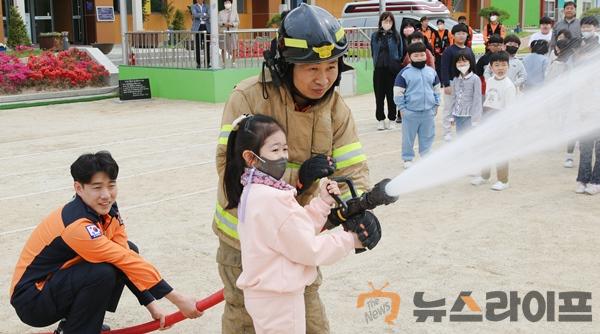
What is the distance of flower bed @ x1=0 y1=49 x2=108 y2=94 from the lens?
663 inches

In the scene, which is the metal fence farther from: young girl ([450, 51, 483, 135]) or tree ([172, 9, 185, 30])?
tree ([172, 9, 185, 30])

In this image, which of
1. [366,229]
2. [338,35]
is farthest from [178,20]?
[366,229]

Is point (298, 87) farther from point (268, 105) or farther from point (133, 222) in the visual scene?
point (133, 222)

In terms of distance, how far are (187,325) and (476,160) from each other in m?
2.00

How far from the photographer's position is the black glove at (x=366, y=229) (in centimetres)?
292

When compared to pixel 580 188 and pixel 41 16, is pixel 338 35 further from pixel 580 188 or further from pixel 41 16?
pixel 41 16

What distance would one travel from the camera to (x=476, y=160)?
Result: 13.3 feet

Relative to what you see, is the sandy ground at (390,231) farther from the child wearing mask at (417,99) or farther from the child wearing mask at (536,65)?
the child wearing mask at (536,65)

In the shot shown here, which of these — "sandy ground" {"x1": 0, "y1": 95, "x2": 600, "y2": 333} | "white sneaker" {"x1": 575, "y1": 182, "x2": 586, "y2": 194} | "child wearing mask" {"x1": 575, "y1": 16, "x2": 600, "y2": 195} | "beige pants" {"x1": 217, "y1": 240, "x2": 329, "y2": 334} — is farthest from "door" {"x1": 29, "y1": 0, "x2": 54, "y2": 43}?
Answer: "beige pants" {"x1": 217, "y1": 240, "x2": 329, "y2": 334}

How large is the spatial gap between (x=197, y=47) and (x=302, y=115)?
13.8 m

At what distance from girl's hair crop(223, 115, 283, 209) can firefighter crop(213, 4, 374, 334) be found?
4.1 inches
